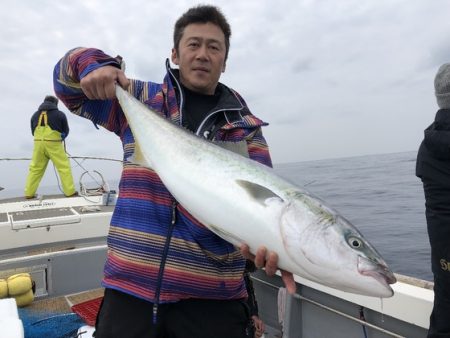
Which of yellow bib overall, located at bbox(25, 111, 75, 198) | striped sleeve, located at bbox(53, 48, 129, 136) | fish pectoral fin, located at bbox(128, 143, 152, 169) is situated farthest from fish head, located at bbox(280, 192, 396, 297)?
yellow bib overall, located at bbox(25, 111, 75, 198)

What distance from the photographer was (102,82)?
6.86 ft

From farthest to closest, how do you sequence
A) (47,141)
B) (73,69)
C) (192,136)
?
(47,141)
(73,69)
(192,136)

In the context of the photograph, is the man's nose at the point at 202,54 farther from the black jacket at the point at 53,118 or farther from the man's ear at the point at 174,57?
the black jacket at the point at 53,118

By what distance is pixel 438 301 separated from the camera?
2732 millimetres

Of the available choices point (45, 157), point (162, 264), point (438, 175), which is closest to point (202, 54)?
point (162, 264)

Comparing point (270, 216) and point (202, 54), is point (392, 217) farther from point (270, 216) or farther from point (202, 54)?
point (270, 216)

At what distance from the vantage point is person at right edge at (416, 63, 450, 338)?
2705 mm

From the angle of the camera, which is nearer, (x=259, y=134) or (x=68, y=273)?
(x=259, y=134)

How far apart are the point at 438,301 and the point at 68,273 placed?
171 inches

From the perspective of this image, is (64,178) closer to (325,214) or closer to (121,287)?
(121,287)

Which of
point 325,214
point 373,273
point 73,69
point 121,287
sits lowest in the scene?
point 121,287

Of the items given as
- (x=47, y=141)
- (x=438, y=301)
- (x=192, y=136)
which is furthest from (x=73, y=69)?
(x=47, y=141)

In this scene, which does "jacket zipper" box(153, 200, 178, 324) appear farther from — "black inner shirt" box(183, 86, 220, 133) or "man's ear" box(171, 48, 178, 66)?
"man's ear" box(171, 48, 178, 66)

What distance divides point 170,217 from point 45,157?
24.3ft
